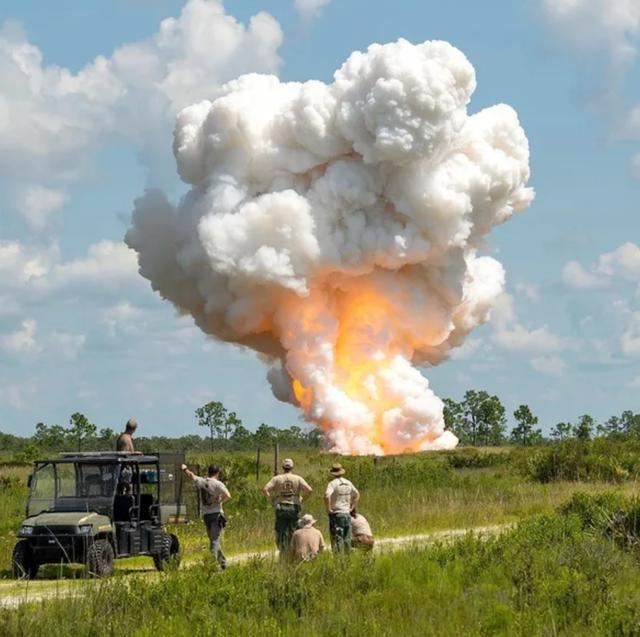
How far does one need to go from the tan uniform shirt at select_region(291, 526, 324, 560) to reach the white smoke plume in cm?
4290

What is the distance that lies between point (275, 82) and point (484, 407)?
52496mm

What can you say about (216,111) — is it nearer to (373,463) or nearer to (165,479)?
(373,463)

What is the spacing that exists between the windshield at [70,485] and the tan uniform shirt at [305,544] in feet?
12.6

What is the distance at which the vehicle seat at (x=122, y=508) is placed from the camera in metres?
22.7

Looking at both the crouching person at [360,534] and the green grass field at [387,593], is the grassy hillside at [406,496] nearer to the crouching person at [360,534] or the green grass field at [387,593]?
the green grass field at [387,593]

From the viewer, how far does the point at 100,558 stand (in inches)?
845

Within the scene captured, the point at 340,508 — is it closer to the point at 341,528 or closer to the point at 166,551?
the point at 341,528

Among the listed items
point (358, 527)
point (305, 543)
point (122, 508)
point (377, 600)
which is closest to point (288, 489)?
point (305, 543)

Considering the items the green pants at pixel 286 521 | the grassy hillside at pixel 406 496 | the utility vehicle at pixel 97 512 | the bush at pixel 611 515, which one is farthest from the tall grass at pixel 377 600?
the grassy hillside at pixel 406 496

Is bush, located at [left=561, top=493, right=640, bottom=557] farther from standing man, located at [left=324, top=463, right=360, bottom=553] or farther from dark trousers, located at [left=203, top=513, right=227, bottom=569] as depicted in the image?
dark trousers, located at [left=203, top=513, right=227, bottom=569]

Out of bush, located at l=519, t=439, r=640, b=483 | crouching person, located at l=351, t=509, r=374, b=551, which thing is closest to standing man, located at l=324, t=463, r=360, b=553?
crouching person, located at l=351, t=509, r=374, b=551

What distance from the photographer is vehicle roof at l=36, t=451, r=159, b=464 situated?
2253 cm

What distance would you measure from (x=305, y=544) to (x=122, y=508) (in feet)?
12.9

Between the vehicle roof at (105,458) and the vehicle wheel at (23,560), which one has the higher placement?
the vehicle roof at (105,458)
